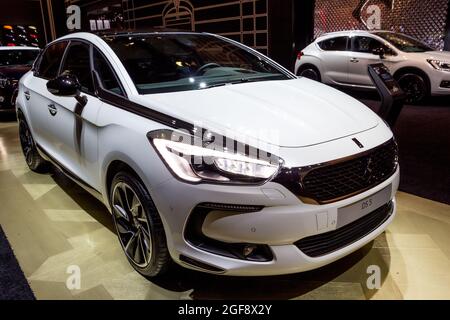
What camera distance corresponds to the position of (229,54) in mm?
3098

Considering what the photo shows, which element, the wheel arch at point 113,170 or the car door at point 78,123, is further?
the car door at point 78,123

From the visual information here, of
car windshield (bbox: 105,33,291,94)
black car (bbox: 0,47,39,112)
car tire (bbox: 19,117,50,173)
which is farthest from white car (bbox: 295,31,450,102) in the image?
black car (bbox: 0,47,39,112)

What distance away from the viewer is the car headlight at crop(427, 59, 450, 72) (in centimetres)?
651

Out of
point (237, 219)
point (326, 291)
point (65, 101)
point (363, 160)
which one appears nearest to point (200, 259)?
point (237, 219)

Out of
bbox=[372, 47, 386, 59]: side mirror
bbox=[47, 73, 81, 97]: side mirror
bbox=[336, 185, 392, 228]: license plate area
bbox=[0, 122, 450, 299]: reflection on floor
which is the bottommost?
bbox=[0, 122, 450, 299]: reflection on floor

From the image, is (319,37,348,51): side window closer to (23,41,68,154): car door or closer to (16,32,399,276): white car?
(16,32,399,276): white car

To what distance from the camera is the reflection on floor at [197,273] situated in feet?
6.84

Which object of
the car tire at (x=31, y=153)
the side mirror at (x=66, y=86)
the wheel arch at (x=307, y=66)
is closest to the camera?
the side mirror at (x=66, y=86)

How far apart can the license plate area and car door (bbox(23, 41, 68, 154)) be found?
2.24 m

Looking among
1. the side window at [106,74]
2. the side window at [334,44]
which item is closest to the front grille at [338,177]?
the side window at [106,74]

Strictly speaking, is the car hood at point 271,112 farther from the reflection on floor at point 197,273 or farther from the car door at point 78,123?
the reflection on floor at point 197,273

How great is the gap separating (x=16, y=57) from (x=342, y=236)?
7.58m

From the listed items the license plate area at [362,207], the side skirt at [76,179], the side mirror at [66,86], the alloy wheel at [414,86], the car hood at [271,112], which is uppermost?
the side mirror at [66,86]
